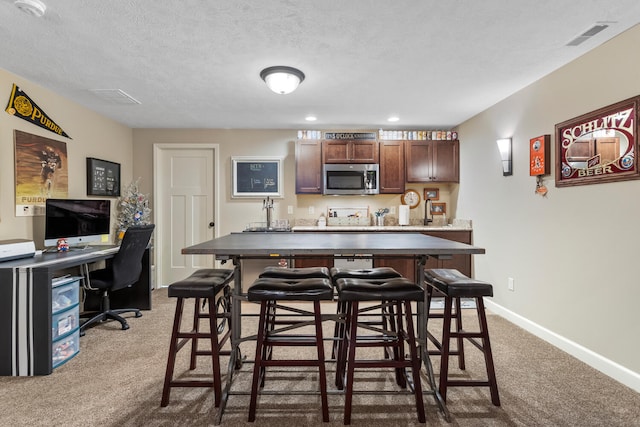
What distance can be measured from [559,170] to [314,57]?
2.28 meters

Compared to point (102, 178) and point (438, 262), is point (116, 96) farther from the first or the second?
point (438, 262)

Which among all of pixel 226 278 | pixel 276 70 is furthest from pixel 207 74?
pixel 226 278

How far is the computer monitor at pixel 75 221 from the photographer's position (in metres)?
3.11

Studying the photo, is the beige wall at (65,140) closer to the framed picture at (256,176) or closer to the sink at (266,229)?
the framed picture at (256,176)

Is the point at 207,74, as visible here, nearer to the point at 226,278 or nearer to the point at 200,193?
the point at 226,278

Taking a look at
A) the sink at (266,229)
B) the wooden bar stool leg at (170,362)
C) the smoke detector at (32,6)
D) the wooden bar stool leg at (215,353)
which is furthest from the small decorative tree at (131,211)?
the wooden bar stool leg at (215,353)

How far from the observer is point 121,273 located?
3.37 meters

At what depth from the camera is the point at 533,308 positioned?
3.21m

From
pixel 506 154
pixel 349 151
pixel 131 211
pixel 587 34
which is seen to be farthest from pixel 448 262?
pixel 131 211

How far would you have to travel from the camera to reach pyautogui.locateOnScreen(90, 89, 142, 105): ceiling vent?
3.41 meters

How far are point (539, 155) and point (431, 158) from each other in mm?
1825

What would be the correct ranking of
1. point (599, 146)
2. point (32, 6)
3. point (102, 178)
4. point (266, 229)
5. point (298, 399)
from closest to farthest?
point (32, 6)
point (298, 399)
point (599, 146)
point (102, 178)
point (266, 229)

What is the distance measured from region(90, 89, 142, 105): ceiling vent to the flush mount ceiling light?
5.29 feet

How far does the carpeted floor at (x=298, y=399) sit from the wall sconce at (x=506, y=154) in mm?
1807
